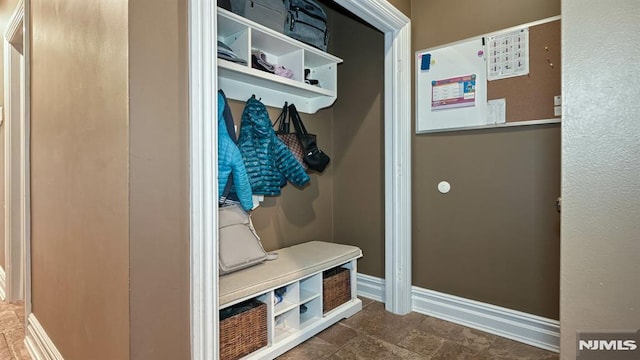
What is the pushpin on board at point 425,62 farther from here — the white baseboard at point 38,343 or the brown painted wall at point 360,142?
the white baseboard at point 38,343

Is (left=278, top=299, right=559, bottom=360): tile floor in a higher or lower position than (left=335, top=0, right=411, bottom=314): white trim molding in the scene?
lower

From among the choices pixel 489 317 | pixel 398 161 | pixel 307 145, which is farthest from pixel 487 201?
pixel 307 145

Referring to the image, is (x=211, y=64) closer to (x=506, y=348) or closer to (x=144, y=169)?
(x=144, y=169)

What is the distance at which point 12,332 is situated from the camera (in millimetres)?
2061

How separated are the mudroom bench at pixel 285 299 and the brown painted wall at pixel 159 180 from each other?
1.41 ft

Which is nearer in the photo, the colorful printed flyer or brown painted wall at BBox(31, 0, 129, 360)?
brown painted wall at BBox(31, 0, 129, 360)

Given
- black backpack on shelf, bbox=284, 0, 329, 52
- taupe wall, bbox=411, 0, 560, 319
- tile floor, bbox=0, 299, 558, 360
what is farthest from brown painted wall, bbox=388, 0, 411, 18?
tile floor, bbox=0, 299, 558, 360

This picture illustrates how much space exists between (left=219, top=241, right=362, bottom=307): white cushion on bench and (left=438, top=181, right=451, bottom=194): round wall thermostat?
2.36 ft

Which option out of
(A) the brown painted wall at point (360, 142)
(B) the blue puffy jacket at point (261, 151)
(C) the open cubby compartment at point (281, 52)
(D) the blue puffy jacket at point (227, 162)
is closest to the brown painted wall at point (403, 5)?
(A) the brown painted wall at point (360, 142)

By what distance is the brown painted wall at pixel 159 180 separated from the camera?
40.5 inches

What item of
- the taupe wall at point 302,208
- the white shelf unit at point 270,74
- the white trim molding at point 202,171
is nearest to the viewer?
the white trim molding at point 202,171

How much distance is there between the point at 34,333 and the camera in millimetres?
1818

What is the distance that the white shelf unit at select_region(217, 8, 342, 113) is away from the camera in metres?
1.87

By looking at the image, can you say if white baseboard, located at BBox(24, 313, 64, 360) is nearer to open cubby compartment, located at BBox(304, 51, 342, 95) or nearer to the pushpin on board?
open cubby compartment, located at BBox(304, 51, 342, 95)
